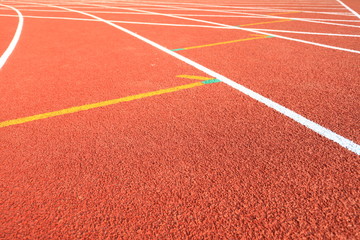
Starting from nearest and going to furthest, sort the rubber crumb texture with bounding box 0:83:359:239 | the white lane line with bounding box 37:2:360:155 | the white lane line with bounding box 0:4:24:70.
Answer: the rubber crumb texture with bounding box 0:83:359:239 → the white lane line with bounding box 37:2:360:155 → the white lane line with bounding box 0:4:24:70

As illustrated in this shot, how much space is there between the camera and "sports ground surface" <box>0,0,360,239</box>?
74.9 inches

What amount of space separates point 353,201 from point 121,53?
15.6ft

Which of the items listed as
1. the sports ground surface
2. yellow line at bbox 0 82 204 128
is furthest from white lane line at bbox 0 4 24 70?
yellow line at bbox 0 82 204 128

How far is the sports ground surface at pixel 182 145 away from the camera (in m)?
1.90

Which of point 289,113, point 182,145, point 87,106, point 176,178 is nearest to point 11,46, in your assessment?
point 87,106

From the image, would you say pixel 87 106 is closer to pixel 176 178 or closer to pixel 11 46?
pixel 176 178

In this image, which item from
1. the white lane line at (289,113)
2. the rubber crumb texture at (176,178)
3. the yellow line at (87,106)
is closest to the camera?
the rubber crumb texture at (176,178)

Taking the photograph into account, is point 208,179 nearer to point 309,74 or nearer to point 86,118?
point 86,118

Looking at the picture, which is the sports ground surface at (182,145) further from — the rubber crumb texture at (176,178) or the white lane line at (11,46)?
the white lane line at (11,46)

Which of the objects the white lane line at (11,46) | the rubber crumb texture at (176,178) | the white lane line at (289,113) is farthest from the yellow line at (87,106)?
the white lane line at (11,46)

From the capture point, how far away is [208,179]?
7.29ft

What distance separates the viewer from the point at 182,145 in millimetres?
2643

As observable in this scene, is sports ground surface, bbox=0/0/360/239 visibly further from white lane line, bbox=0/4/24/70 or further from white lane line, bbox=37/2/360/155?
white lane line, bbox=0/4/24/70

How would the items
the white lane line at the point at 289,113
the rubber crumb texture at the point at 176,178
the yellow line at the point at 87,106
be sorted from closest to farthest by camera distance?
1. the rubber crumb texture at the point at 176,178
2. the white lane line at the point at 289,113
3. the yellow line at the point at 87,106
